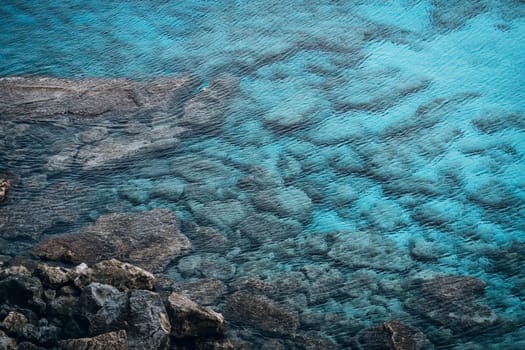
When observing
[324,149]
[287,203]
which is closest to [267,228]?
[287,203]

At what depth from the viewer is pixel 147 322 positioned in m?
1.37

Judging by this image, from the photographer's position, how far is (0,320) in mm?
1387

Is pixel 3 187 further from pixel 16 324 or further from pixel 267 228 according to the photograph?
pixel 267 228

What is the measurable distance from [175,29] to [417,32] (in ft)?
3.53

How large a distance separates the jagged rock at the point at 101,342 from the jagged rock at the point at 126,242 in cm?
39

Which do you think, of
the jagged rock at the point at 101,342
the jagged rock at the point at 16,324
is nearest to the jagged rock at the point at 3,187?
the jagged rock at the point at 16,324

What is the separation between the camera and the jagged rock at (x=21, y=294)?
142 centimetres

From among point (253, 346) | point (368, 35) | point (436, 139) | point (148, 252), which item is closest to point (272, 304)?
point (253, 346)

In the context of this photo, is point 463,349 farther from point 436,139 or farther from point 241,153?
point 241,153

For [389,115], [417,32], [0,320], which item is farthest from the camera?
[417,32]

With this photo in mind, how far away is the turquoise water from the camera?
1.68 meters

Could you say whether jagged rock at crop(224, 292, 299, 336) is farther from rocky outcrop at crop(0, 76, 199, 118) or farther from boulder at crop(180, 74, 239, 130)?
rocky outcrop at crop(0, 76, 199, 118)

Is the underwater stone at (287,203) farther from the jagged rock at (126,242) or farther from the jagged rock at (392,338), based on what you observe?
the jagged rock at (392,338)

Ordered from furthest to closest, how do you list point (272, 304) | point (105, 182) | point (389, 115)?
point (389, 115) < point (105, 182) < point (272, 304)
